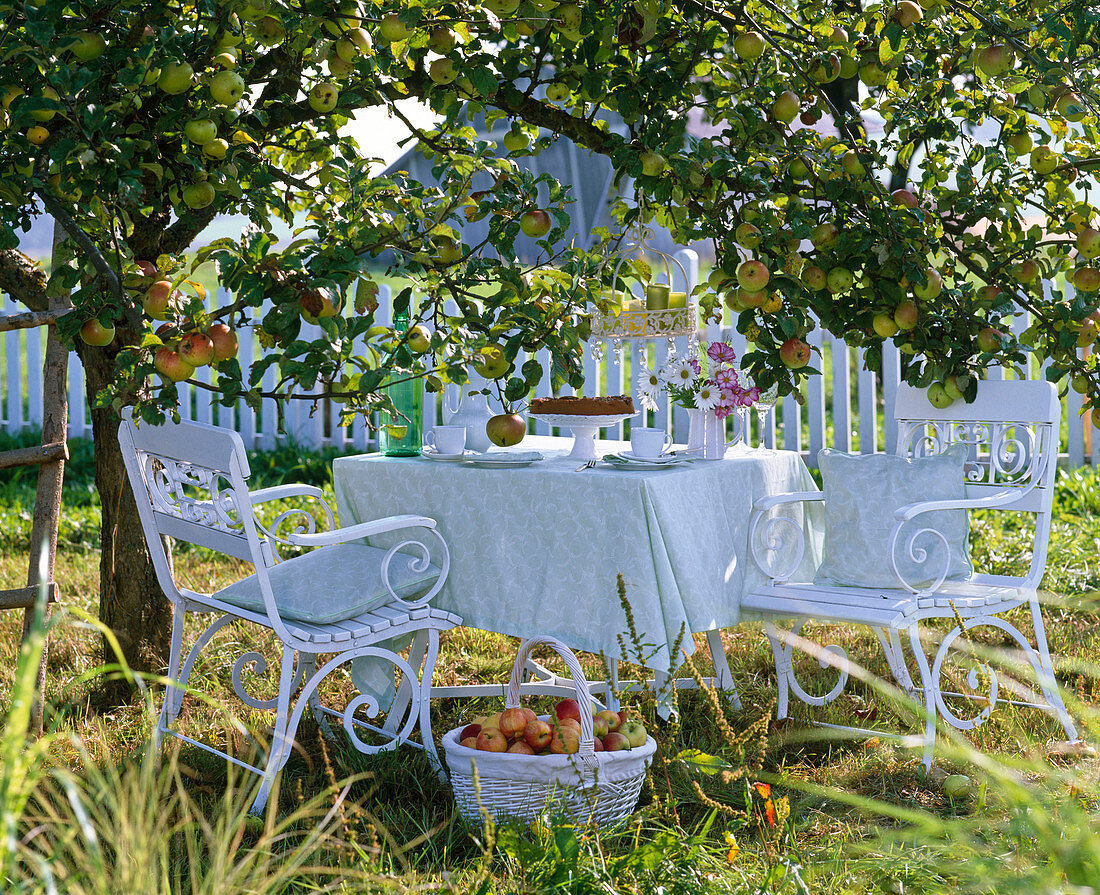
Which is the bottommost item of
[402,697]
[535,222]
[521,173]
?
[402,697]

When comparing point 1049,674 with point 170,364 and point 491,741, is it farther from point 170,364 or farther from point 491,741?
point 170,364

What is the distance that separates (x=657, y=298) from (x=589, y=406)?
0.39 meters

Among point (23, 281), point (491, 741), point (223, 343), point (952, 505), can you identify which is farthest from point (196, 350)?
point (952, 505)

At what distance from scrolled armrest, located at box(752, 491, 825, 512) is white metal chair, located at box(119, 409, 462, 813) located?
0.78m

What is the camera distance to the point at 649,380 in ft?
9.42

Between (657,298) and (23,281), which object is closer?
(23,281)

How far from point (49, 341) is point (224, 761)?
117 centimetres

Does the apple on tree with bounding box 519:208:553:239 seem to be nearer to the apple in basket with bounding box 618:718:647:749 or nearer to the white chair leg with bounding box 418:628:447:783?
the white chair leg with bounding box 418:628:447:783

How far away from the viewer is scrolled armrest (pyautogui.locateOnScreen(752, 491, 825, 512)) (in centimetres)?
262

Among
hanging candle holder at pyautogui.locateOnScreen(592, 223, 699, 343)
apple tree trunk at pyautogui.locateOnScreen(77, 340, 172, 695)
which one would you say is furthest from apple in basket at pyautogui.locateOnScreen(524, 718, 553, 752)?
apple tree trunk at pyautogui.locateOnScreen(77, 340, 172, 695)

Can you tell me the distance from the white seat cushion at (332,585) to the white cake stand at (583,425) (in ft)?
1.60

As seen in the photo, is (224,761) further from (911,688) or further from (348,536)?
(911,688)

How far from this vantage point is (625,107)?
7.48 feet

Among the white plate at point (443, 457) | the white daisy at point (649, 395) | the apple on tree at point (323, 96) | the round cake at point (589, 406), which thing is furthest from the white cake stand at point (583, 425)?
the apple on tree at point (323, 96)
